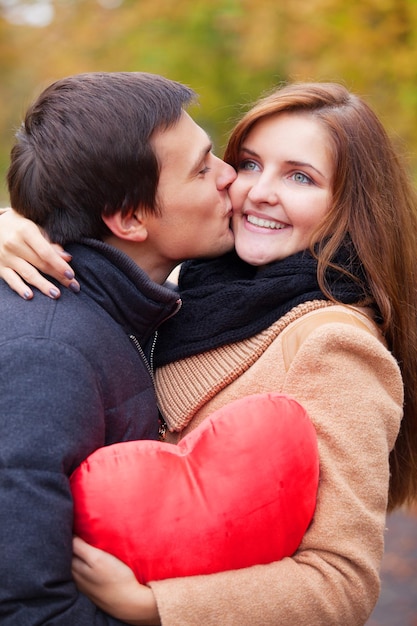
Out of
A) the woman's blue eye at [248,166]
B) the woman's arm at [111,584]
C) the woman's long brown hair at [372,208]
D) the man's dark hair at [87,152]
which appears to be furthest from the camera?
the woman's blue eye at [248,166]

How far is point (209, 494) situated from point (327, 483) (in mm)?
319

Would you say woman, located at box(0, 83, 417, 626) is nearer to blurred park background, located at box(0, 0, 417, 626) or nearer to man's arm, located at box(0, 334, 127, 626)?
man's arm, located at box(0, 334, 127, 626)

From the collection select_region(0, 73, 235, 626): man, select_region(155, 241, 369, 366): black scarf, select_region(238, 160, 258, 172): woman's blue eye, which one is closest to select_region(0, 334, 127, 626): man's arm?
select_region(0, 73, 235, 626): man

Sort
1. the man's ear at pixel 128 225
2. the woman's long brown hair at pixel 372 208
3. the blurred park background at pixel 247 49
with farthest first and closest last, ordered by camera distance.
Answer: the blurred park background at pixel 247 49, the woman's long brown hair at pixel 372 208, the man's ear at pixel 128 225

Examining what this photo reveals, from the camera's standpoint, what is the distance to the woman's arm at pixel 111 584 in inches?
74.5

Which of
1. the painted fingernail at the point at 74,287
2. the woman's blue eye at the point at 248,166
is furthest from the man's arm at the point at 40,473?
the woman's blue eye at the point at 248,166

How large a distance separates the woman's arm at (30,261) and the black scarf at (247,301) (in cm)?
48

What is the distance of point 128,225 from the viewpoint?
2.37 m

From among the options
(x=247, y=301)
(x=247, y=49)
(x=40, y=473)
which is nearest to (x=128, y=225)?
(x=247, y=301)

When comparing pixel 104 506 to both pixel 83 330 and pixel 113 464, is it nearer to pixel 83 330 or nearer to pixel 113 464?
pixel 113 464

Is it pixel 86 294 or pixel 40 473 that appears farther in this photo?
pixel 86 294

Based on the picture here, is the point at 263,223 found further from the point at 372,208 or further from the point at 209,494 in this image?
the point at 209,494

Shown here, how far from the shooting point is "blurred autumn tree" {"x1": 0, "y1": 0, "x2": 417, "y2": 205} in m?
4.99

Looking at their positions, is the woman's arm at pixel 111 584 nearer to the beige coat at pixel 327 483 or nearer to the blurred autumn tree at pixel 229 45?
the beige coat at pixel 327 483
